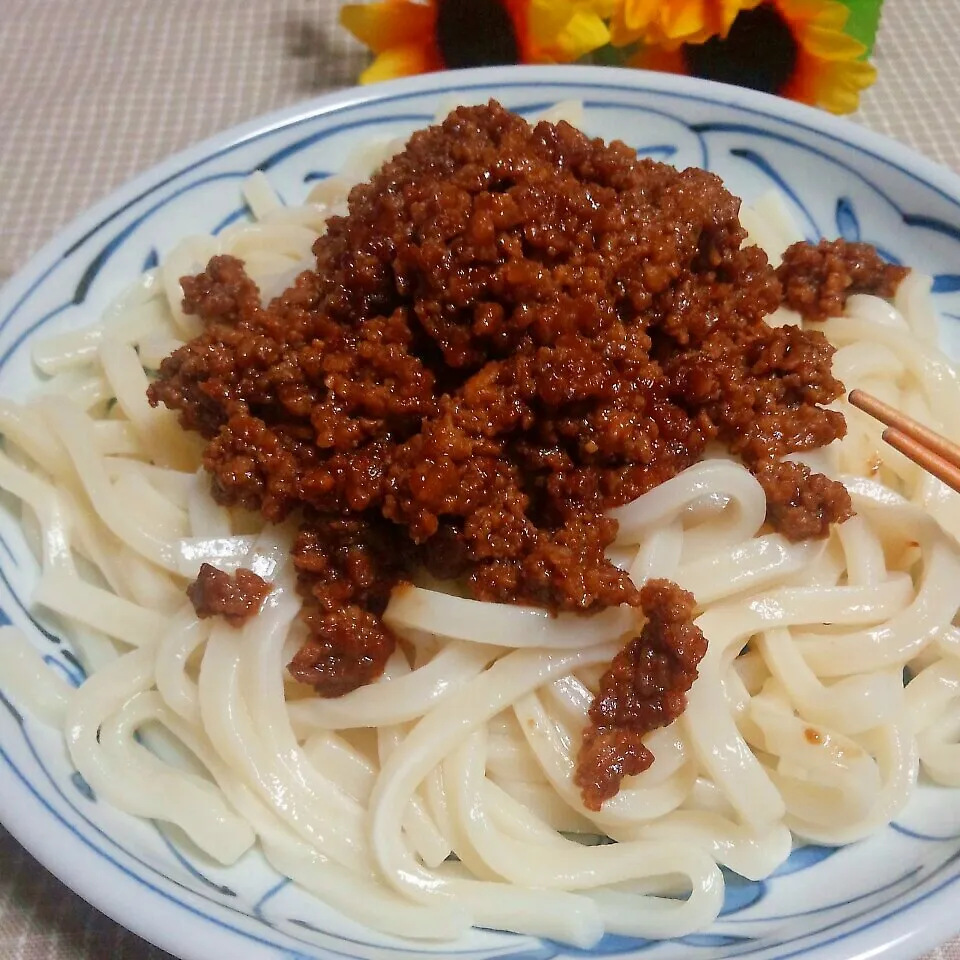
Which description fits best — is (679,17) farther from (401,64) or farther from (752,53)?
(401,64)

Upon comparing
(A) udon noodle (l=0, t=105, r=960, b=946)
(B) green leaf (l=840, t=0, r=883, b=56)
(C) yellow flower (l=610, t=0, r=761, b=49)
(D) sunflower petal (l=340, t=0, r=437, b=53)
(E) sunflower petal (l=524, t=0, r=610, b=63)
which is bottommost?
(A) udon noodle (l=0, t=105, r=960, b=946)

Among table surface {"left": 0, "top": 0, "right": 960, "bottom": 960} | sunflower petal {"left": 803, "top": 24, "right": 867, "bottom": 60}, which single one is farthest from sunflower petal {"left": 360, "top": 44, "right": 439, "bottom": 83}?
sunflower petal {"left": 803, "top": 24, "right": 867, "bottom": 60}

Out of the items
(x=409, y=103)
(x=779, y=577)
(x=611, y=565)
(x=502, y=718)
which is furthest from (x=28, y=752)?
(x=409, y=103)

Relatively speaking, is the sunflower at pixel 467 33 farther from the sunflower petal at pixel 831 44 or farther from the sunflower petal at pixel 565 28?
the sunflower petal at pixel 831 44

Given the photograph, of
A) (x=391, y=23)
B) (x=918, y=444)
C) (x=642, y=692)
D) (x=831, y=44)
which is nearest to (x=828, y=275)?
(x=918, y=444)

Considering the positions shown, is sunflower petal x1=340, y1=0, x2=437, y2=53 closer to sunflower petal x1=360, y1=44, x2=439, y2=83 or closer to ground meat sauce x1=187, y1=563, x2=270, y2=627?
sunflower petal x1=360, y1=44, x2=439, y2=83

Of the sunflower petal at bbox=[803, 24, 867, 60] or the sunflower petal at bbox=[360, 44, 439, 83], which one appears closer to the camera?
the sunflower petal at bbox=[803, 24, 867, 60]
